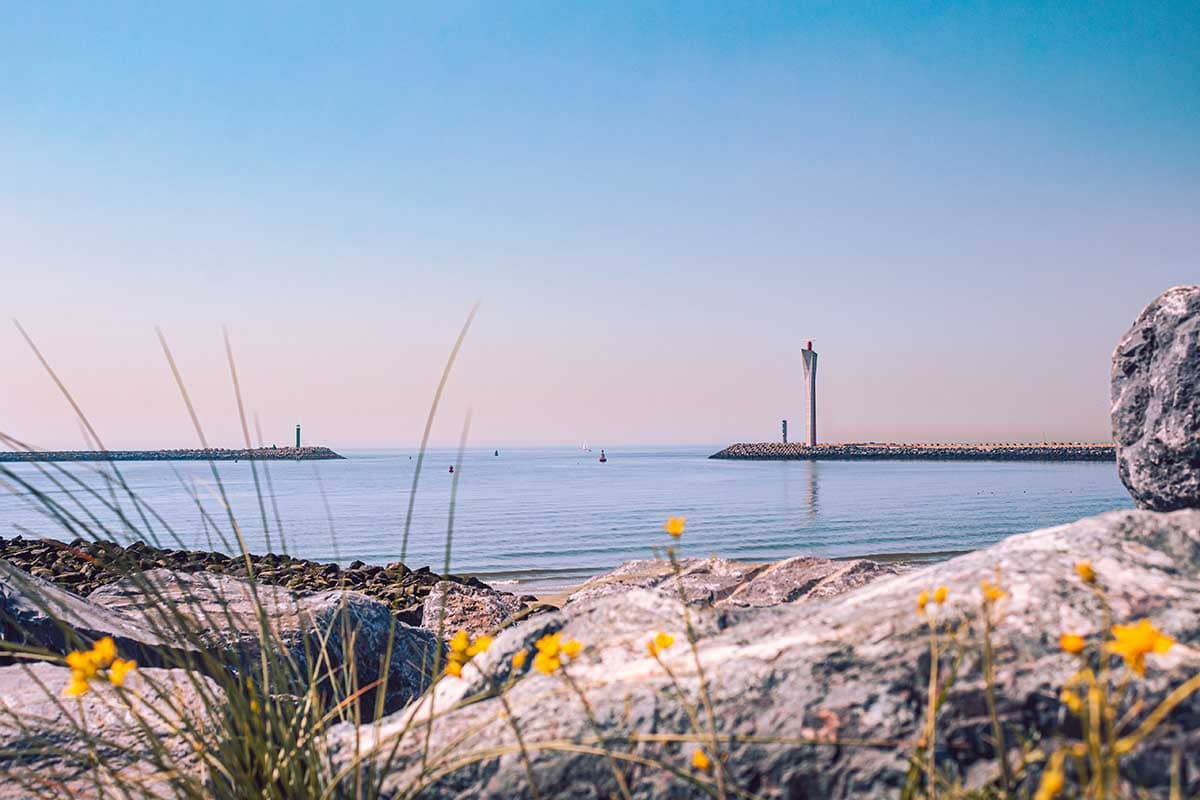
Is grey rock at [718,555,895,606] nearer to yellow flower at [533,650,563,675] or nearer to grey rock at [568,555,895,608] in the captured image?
grey rock at [568,555,895,608]

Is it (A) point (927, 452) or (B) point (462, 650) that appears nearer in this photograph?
(B) point (462, 650)

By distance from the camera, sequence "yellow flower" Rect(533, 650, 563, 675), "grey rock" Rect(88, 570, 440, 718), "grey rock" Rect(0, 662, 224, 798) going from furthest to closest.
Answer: "grey rock" Rect(88, 570, 440, 718)
"grey rock" Rect(0, 662, 224, 798)
"yellow flower" Rect(533, 650, 563, 675)

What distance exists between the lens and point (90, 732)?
3.49 m

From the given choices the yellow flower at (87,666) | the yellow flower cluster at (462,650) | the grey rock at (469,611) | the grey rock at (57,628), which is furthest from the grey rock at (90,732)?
the grey rock at (469,611)

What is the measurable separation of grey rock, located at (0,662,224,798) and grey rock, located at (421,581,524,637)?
4.04 meters

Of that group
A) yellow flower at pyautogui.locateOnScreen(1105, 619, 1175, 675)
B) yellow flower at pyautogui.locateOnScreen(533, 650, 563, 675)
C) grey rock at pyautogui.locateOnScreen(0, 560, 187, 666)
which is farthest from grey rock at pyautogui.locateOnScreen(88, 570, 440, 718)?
yellow flower at pyautogui.locateOnScreen(1105, 619, 1175, 675)

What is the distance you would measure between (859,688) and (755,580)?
184 inches

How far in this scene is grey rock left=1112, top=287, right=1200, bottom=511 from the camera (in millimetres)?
4348

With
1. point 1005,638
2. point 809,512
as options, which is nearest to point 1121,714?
point 1005,638

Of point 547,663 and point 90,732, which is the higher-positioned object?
point 547,663

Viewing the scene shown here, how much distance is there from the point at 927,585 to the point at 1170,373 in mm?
3088

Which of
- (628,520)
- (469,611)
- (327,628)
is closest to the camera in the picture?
(327,628)

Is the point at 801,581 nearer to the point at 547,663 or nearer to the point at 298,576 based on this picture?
the point at 547,663

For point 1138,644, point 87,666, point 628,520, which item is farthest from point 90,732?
point 628,520
